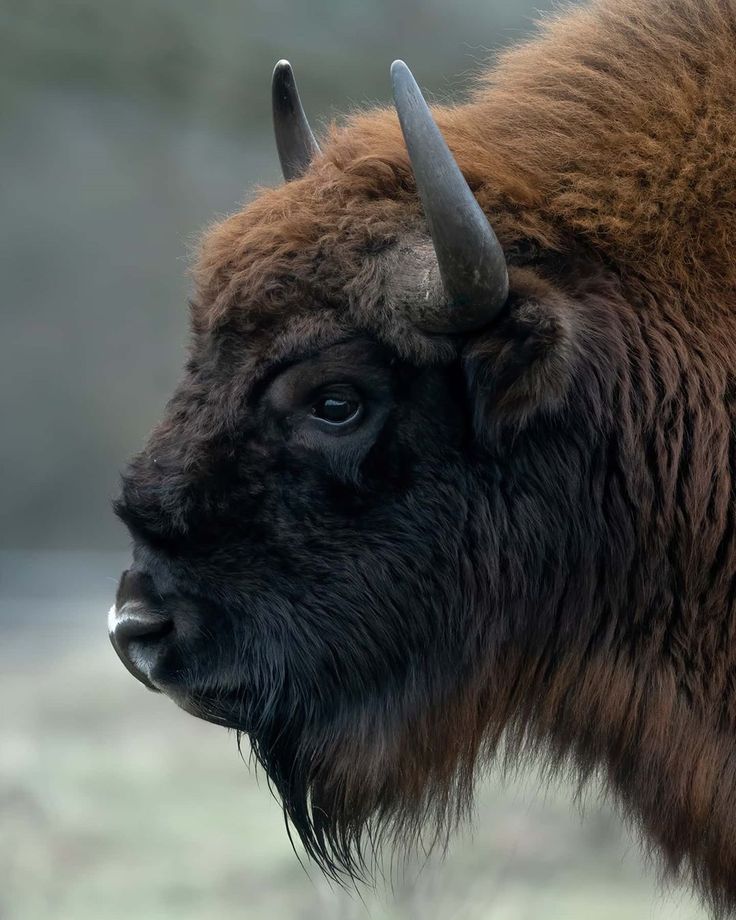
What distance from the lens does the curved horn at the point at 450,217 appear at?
2242 mm

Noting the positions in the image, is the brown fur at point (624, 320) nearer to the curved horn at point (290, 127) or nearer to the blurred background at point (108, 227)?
the curved horn at point (290, 127)

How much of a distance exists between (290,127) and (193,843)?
3.13 meters

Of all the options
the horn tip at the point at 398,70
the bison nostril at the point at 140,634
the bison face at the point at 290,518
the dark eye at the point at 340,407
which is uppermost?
the horn tip at the point at 398,70

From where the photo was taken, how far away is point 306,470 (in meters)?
2.47

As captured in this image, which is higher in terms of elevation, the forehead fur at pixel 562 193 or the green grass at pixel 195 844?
the forehead fur at pixel 562 193

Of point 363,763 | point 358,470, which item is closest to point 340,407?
point 358,470

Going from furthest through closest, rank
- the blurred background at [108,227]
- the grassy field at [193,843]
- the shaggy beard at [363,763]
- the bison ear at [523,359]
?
1. the blurred background at [108,227]
2. the grassy field at [193,843]
3. the shaggy beard at [363,763]
4. the bison ear at [523,359]

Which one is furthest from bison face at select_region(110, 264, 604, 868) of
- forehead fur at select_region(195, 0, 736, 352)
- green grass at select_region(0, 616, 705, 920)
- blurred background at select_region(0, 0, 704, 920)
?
blurred background at select_region(0, 0, 704, 920)

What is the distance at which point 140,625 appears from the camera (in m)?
2.45

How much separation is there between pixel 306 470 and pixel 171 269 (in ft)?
19.3

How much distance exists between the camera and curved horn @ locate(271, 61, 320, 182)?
9.70 feet

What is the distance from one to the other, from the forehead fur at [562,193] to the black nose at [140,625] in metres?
0.56

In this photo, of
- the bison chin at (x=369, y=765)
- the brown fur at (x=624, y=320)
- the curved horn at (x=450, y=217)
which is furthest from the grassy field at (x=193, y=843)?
the curved horn at (x=450, y=217)

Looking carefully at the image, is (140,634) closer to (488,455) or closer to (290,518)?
(290,518)
